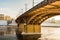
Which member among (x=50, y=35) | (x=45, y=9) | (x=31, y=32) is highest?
(x=45, y=9)

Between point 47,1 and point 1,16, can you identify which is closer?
point 47,1

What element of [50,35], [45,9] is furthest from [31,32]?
[45,9]

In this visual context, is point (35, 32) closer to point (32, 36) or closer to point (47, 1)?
point (32, 36)

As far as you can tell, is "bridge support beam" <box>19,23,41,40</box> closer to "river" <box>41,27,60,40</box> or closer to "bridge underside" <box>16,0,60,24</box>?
"river" <box>41,27,60,40</box>

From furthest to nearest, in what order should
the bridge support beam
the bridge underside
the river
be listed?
the river
the bridge support beam
the bridge underside

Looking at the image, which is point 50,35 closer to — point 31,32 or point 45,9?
point 31,32

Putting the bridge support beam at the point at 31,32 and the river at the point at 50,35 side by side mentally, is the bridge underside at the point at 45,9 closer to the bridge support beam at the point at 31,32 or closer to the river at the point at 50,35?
the bridge support beam at the point at 31,32

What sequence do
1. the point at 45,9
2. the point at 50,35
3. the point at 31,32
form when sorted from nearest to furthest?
the point at 45,9 → the point at 31,32 → the point at 50,35

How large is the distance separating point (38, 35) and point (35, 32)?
2.71 ft

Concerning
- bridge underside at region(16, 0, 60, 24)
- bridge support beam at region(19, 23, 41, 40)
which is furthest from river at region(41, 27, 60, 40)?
bridge underside at region(16, 0, 60, 24)

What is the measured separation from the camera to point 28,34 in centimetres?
3002

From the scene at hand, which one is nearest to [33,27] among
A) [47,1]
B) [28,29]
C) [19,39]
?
[28,29]

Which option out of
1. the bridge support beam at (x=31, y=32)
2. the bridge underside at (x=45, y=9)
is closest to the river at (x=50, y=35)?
the bridge support beam at (x=31, y=32)

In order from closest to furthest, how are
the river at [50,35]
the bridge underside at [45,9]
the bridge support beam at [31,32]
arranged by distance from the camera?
the bridge underside at [45,9], the bridge support beam at [31,32], the river at [50,35]
